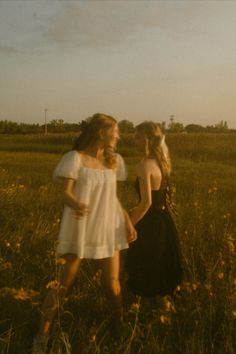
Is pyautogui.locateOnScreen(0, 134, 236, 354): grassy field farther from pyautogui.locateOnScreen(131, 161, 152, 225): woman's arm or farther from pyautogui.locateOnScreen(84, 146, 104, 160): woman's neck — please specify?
pyautogui.locateOnScreen(84, 146, 104, 160): woman's neck

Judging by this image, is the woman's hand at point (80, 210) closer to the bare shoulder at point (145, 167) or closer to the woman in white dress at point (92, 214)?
the woman in white dress at point (92, 214)

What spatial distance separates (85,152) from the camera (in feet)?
10.4

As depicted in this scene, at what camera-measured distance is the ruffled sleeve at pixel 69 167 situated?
2979mm

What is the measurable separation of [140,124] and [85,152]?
583 mm

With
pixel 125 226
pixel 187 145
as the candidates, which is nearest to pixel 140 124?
pixel 125 226

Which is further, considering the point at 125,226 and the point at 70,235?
the point at 125,226

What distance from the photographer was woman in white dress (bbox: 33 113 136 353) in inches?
117

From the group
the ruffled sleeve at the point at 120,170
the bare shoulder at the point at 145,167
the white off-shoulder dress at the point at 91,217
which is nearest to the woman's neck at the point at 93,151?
the white off-shoulder dress at the point at 91,217

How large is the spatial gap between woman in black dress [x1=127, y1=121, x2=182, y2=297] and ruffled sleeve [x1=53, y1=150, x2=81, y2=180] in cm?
57

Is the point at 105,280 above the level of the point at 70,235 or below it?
below

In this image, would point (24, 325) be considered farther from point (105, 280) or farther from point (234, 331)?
point (234, 331)

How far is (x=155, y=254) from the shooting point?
3566 millimetres

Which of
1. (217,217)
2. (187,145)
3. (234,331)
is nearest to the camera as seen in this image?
(234,331)

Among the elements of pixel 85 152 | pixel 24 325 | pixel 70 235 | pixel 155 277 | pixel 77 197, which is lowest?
pixel 24 325
